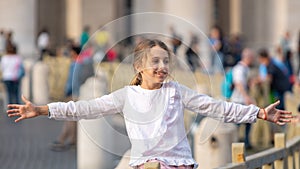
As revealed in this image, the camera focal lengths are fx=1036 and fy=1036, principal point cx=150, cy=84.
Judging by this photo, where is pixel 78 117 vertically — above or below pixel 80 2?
below

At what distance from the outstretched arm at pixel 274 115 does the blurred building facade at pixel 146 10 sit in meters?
25.7

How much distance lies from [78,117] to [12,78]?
14.1 meters

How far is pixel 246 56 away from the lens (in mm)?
14391

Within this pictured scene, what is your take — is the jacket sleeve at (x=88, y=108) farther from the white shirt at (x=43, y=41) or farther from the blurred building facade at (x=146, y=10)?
the white shirt at (x=43, y=41)

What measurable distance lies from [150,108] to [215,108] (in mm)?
412

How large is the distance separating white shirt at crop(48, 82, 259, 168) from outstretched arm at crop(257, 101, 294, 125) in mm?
289

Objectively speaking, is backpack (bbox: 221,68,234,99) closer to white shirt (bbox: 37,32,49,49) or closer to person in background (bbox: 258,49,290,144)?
person in background (bbox: 258,49,290,144)

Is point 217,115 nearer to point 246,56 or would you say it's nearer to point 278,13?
point 246,56

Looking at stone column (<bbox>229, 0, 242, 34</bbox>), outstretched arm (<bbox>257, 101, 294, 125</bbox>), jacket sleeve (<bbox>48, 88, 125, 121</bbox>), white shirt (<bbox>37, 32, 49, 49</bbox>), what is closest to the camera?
jacket sleeve (<bbox>48, 88, 125, 121</bbox>)

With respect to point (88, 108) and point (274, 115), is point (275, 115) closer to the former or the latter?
point (274, 115)

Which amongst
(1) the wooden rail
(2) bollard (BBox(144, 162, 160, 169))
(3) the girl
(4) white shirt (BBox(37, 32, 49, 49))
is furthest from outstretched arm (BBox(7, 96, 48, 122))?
(4) white shirt (BBox(37, 32, 49, 49))

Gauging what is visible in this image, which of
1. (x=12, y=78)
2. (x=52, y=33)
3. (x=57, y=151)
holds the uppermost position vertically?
(x=52, y=33)

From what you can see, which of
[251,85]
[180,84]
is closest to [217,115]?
[180,84]

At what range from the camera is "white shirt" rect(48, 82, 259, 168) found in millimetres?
5484
